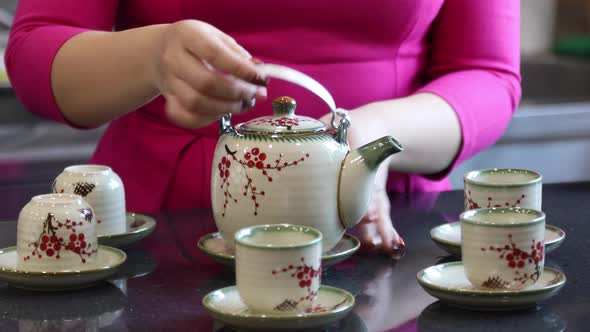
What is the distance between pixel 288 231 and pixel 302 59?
19.1 inches

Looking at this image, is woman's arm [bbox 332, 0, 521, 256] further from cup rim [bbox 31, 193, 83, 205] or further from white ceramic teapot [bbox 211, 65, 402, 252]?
cup rim [bbox 31, 193, 83, 205]

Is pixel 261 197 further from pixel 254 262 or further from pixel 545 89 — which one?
pixel 545 89

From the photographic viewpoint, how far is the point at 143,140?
1351mm

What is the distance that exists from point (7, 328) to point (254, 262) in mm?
204

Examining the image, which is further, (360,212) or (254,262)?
(360,212)

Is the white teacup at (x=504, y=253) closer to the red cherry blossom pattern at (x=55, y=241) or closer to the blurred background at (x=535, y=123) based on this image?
the red cherry blossom pattern at (x=55, y=241)

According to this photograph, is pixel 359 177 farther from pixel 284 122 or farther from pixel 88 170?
pixel 88 170

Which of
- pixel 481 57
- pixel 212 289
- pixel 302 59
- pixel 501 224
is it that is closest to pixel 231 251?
pixel 212 289

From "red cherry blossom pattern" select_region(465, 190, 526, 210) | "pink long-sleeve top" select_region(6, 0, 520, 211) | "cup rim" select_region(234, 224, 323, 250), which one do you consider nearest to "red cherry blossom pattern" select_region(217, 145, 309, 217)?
"cup rim" select_region(234, 224, 323, 250)

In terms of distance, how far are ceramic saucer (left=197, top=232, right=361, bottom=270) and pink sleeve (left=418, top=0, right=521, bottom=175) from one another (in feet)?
1.16

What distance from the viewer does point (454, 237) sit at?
109 centimetres

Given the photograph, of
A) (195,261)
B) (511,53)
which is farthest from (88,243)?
(511,53)

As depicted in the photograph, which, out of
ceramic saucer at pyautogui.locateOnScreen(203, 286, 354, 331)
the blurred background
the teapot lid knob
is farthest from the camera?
the blurred background

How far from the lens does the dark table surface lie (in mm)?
844
